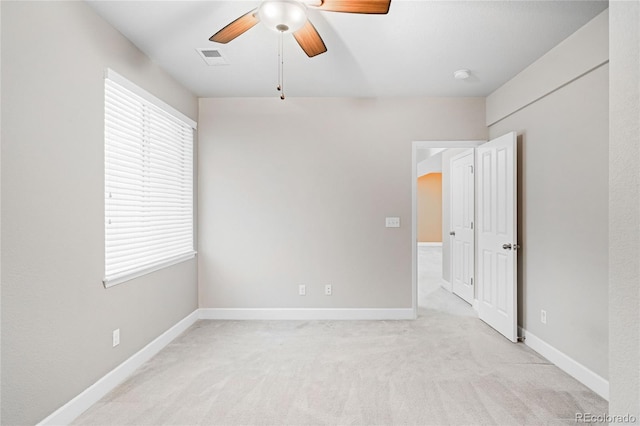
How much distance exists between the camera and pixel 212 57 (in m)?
2.98

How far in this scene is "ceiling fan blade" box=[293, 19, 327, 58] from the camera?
6.63 ft

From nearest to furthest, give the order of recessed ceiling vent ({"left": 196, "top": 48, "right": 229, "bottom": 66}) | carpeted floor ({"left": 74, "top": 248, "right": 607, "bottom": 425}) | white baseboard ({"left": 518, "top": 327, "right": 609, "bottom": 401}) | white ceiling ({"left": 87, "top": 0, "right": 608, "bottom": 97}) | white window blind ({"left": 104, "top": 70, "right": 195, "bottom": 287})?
carpeted floor ({"left": 74, "top": 248, "right": 607, "bottom": 425}) < white ceiling ({"left": 87, "top": 0, "right": 608, "bottom": 97}) < white baseboard ({"left": 518, "top": 327, "right": 609, "bottom": 401}) < white window blind ({"left": 104, "top": 70, "right": 195, "bottom": 287}) < recessed ceiling vent ({"left": 196, "top": 48, "right": 229, "bottom": 66})

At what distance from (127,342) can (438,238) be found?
1018 cm

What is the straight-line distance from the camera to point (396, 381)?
258cm

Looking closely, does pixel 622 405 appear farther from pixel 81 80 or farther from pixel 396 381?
pixel 81 80

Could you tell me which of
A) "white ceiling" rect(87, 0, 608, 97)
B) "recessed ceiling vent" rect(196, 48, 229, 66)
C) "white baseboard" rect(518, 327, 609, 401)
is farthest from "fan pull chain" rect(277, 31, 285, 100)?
"white baseboard" rect(518, 327, 609, 401)

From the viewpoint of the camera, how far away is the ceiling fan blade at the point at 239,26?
1888mm

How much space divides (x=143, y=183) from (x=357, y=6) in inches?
88.4

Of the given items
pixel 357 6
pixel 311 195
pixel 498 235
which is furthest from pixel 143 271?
pixel 498 235

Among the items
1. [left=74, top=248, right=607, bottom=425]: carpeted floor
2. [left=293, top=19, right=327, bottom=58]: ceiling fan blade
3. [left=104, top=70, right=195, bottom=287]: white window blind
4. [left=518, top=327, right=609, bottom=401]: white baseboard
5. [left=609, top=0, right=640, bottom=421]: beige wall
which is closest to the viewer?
[left=609, top=0, right=640, bottom=421]: beige wall

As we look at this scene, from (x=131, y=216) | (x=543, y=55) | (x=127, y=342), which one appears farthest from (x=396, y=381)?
(x=543, y=55)

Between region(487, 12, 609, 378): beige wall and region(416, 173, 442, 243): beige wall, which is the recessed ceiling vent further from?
region(416, 173, 442, 243): beige wall

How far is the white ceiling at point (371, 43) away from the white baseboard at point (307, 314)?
2561 mm

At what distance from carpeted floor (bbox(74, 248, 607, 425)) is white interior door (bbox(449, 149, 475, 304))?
1186 mm
